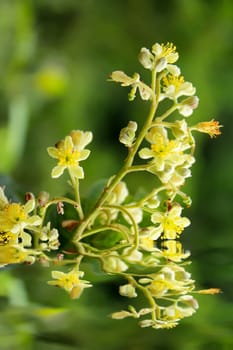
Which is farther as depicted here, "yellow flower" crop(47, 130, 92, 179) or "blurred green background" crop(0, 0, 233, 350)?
"blurred green background" crop(0, 0, 233, 350)

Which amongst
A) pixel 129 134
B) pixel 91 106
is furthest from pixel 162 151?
pixel 91 106

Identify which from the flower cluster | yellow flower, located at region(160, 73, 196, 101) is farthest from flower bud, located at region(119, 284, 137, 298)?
yellow flower, located at region(160, 73, 196, 101)

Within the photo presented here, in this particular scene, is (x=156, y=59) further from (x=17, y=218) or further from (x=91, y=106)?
(x=91, y=106)

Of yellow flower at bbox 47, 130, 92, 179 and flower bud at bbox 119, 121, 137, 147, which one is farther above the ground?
flower bud at bbox 119, 121, 137, 147

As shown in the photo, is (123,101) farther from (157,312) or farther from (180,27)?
(157,312)

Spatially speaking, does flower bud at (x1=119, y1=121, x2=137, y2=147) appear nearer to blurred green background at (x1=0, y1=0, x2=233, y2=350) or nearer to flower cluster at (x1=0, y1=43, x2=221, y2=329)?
flower cluster at (x1=0, y1=43, x2=221, y2=329)

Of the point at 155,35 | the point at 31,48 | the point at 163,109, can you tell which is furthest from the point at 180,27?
the point at 163,109

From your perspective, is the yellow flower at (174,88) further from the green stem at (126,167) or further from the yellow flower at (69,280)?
the yellow flower at (69,280)
